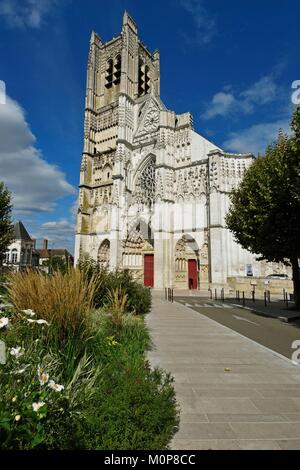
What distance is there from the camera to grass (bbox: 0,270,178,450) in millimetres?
1950

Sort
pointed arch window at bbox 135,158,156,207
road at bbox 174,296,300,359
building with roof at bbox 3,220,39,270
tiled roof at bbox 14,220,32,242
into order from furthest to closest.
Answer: tiled roof at bbox 14,220,32,242
building with roof at bbox 3,220,39,270
pointed arch window at bbox 135,158,156,207
road at bbox 174,296,300,359

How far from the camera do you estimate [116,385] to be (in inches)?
122

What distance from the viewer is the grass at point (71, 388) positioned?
1.95 meters

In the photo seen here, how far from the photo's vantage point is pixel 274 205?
11148 millimetres

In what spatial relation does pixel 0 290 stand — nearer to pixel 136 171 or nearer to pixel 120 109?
pixel 136 171

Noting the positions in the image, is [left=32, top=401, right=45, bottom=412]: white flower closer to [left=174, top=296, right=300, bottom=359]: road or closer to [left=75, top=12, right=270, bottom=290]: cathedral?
[left=174, top=296, right=300, bottom=359]: road

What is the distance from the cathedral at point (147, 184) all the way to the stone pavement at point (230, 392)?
52.1 ft

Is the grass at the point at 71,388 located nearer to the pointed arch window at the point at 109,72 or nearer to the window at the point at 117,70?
the window at the point at 117,70

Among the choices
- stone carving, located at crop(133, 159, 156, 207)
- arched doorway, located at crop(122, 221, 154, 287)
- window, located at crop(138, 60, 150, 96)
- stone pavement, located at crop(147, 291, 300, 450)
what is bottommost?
stone pavement, located at crop(147, 291, 300, 450)

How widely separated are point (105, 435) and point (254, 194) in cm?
1346

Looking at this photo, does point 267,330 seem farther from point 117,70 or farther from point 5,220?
point 117,70

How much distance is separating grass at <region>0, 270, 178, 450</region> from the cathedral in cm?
1687

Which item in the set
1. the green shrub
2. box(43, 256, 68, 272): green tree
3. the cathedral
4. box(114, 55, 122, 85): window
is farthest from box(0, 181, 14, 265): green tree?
box(114, 55, 122, 85): window

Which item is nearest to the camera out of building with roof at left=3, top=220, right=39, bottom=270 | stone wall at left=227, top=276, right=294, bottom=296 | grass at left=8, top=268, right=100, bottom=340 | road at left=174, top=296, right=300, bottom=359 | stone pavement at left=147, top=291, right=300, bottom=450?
stone pavement at left=147, top=291, right=300, bottom=450
